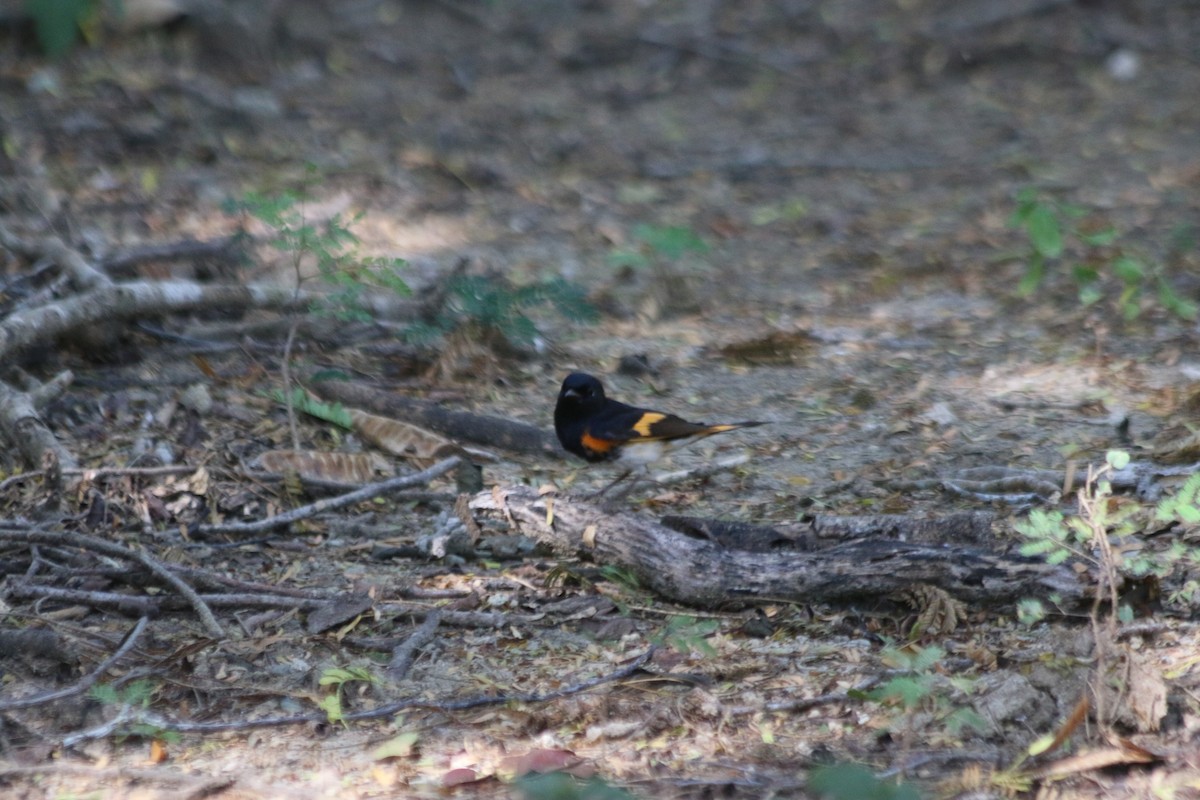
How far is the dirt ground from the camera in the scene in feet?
9.46

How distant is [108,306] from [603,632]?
9.26ft

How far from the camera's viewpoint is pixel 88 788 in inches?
105

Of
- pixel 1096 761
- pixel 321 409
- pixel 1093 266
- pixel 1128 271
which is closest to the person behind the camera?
pixel 1096 761

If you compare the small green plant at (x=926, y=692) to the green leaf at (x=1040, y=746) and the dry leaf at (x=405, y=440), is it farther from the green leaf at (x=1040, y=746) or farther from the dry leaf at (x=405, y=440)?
the dry leaf at (x=405, y=440)

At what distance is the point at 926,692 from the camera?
2824 millimetres

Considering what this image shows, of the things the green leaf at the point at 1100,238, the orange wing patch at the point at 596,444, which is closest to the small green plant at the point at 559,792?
the orange wing patch at the point at 596,444

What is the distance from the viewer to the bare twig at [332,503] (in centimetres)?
401

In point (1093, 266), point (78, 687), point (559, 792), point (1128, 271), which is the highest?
point (559, 792)

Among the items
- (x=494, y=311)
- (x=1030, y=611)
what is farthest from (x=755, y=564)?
(x=494, y=311)

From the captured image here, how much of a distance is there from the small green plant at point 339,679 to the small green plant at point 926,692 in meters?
1.22

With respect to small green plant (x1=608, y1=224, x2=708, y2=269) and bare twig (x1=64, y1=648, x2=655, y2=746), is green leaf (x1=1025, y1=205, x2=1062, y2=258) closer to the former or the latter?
small green plant (x1=608, y1=224, x2=708, y2=269)

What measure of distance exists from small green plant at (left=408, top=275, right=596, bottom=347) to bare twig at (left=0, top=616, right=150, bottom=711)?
250 centimetres

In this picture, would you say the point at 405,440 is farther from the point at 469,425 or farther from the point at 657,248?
the point at 657,248

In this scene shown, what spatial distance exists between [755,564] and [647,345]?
2951 millimetres
